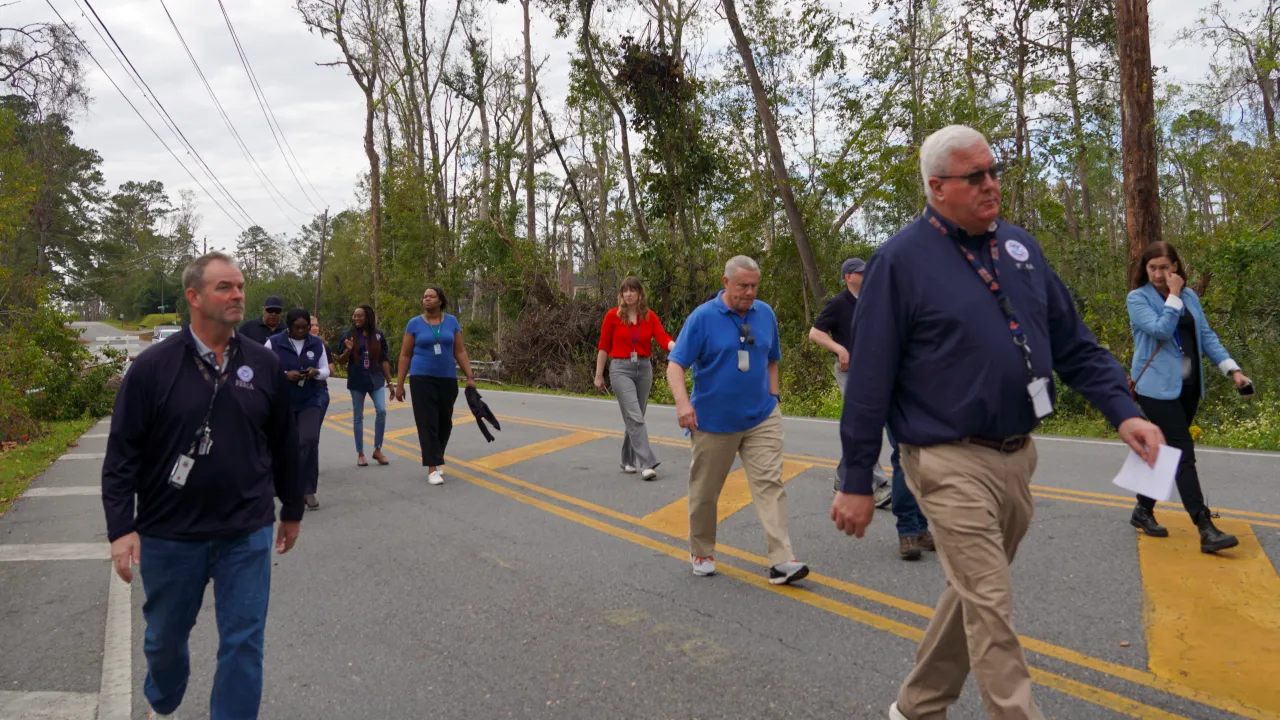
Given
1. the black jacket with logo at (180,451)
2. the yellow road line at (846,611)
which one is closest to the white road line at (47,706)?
the black jacket with logo at (180,451)

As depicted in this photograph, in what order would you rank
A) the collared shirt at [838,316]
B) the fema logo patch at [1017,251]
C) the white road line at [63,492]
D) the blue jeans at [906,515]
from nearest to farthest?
the fema logo patch at [1017,251]
the blue jeans at [906,515]
the collared shirt at [838,316]
the white road line at [63,492]

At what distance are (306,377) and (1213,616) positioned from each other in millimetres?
7307

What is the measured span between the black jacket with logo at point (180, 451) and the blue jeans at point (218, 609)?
0.26 feet

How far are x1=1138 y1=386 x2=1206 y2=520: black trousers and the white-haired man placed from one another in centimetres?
285

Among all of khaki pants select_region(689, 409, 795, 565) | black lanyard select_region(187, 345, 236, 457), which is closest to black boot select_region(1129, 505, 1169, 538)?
khaki pants select_region(689, 409, 795, 565)

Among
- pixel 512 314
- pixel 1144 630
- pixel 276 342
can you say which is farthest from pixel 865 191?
pixel 1144 630

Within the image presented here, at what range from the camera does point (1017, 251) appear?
289 cm

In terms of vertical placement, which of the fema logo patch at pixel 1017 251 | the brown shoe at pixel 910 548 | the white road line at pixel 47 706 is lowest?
the white road line at pixel 47 706

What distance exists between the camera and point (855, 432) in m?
2.82

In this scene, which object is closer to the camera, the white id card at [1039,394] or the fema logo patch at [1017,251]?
the white id card at [1039,394]

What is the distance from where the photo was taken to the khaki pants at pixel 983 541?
2619 millimetres

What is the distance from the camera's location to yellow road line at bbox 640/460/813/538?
268 inches

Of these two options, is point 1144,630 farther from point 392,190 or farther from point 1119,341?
point 392,190

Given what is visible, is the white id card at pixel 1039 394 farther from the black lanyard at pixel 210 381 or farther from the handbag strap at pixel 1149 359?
the handbag strap at pixel 1149 359
